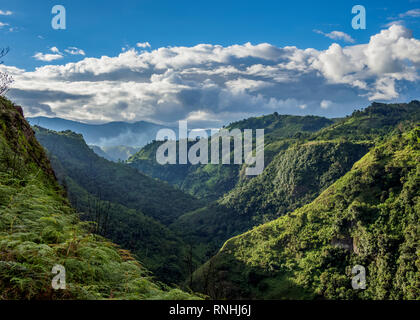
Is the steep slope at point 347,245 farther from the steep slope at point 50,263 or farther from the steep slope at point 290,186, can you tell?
the steep slope at point 50,263

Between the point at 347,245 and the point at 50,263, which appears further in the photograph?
the point at 347,245

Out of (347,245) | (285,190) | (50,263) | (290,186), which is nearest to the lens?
(50,263)

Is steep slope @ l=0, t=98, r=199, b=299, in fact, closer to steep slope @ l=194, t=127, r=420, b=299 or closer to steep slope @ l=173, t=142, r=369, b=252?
steep slope @ l=194, t=127, r=420, b=299

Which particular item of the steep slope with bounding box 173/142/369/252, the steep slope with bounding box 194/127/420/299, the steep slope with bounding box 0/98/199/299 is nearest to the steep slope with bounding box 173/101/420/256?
the steep slope with bounding box 173/142/369/252

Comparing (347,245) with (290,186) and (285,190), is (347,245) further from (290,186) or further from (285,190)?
(285,190)

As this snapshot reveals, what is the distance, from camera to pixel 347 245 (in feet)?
283

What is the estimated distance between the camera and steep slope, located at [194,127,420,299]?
72.1 metres

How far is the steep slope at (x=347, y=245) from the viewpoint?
72125 mm

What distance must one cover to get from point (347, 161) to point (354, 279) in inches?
3299

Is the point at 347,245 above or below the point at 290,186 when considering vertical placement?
below

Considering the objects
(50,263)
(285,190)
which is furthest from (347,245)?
(50,263)

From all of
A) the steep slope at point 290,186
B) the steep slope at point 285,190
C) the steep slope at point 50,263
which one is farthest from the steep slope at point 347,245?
the steep slope at point 50,263
